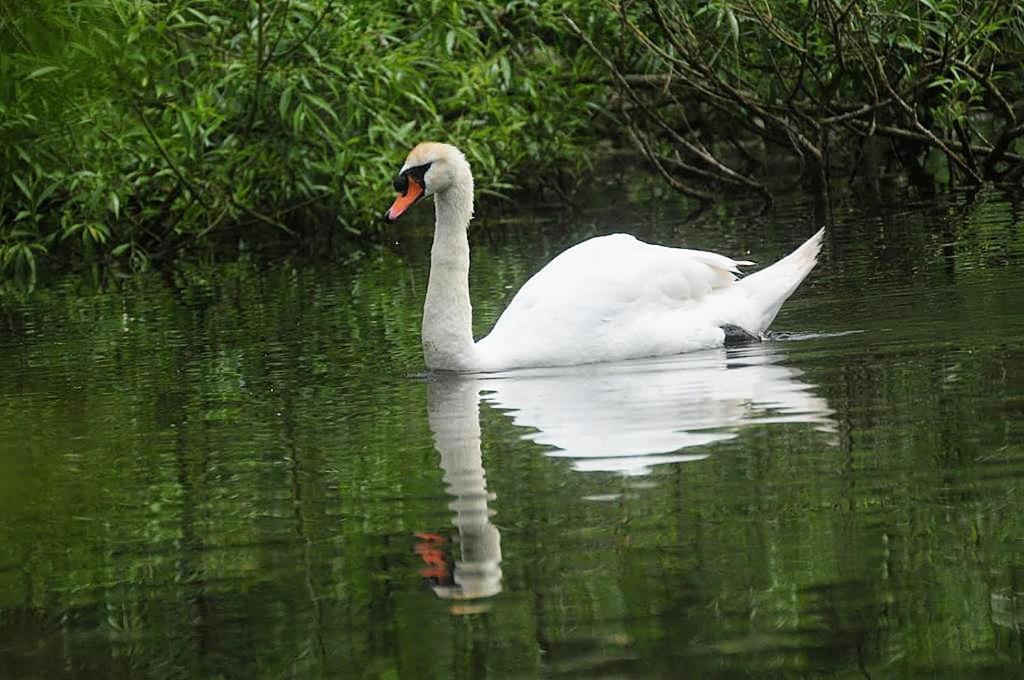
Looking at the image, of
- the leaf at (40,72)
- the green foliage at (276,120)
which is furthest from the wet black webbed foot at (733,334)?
the green foliage at (276,120)

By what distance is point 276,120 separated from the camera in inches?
650

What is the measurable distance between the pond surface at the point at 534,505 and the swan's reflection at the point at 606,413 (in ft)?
0.06

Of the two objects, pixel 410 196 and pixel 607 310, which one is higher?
Result: pixel 410 196

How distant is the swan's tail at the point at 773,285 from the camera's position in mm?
9047

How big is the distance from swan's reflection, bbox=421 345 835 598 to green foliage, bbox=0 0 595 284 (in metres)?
6.82

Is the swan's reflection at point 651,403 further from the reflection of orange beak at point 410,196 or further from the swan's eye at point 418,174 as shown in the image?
the swan's eye at point 418,174

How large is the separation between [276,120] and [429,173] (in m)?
7.68

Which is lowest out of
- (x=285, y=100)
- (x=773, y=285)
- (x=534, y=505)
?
(x=534, y=505)

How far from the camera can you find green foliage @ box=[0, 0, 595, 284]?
15.4 meters

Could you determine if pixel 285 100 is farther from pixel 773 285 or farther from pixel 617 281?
pixel 617 281

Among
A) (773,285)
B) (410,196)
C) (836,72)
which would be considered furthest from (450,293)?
(836,72)

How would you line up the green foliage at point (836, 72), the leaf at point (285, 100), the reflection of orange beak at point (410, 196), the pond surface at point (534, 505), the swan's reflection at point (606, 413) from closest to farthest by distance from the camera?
the pond surface at point (534, 505) → the swan's reflection at point (606, 413) → the reflection of orange beak at point (410, 196) → the green foliage at point (836, 72) → the leaf at point (285, 100)

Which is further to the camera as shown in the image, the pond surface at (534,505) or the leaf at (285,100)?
the leaf at (285,100)

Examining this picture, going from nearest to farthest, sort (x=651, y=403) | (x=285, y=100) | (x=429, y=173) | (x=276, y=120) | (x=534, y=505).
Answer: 1. (x=534, y=505)
2. (x=651, y=403)
3. (x=429, y=173)
4. (x=285, y=100)
5. (x=276, y=120)
